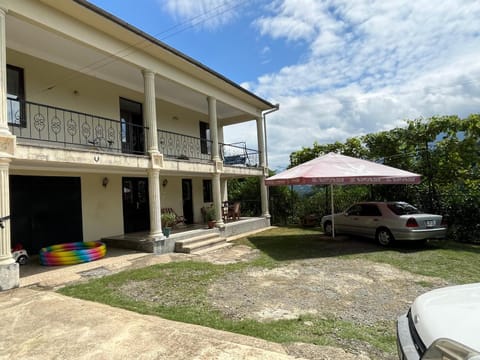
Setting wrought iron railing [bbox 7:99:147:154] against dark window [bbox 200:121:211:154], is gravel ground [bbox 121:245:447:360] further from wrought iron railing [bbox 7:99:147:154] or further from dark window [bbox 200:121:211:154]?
dark window [bbox 200:121:211:154]

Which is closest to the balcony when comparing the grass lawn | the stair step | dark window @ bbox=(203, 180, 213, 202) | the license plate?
dark window @ bbox=(203, 180, 213, 202)

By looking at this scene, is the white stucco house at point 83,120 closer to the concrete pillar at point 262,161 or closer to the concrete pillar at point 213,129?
the concrete pillar at point 213,129

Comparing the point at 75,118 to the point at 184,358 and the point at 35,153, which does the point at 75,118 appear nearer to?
the point at 35,153

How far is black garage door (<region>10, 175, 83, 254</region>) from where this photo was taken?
8711mm

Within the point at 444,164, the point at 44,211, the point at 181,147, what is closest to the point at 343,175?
the point at 444,164

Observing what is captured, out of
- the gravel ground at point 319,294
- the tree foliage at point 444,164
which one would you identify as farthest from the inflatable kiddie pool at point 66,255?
the tree foliage at point 444,164

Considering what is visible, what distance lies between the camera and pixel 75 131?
991cm

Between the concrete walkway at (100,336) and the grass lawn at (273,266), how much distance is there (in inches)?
14.3

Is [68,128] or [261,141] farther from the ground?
[261,141]

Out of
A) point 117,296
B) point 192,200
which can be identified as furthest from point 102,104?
point 117,296

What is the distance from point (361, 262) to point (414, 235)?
8.17 ft

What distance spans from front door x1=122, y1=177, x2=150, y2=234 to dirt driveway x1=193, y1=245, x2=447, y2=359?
21.4ft

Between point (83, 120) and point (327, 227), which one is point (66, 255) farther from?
point (327, 227)

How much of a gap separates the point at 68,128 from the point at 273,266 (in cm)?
771
